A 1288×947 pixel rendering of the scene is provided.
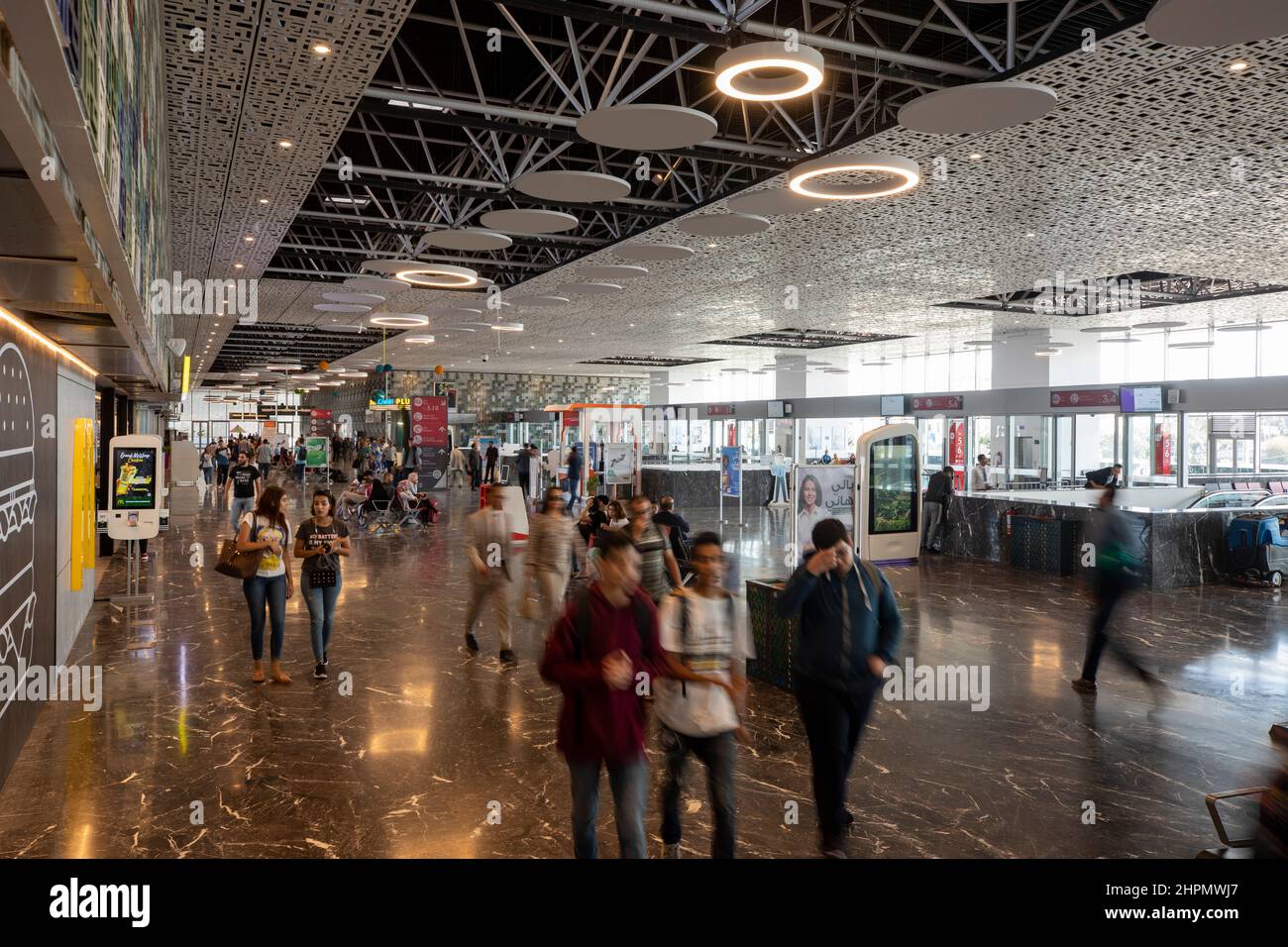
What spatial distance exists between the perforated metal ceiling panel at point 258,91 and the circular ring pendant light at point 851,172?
405 centimetres

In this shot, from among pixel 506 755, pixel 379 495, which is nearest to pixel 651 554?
pixel 506 755

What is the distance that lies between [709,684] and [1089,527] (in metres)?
11.4

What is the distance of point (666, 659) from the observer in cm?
361

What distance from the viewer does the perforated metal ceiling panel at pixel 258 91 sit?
629 cm

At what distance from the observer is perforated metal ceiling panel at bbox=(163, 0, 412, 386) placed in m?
6.29

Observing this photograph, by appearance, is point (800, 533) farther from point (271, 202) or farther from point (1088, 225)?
point (271, 202)

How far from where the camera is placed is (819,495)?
1143 centimetres

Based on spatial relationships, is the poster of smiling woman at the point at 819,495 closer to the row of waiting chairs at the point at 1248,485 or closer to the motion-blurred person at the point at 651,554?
the motion-blurred person at the point at 651,554

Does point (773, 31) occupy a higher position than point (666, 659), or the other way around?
point (773, 31)

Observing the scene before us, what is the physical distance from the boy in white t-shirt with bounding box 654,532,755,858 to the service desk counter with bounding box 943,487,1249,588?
968cm

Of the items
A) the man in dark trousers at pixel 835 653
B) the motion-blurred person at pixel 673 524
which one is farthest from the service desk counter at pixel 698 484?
the man in dark trousers at pixel 835 653

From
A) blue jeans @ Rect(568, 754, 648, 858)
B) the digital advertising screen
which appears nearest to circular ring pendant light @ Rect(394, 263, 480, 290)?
the digital advertising screen
